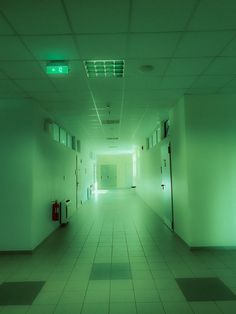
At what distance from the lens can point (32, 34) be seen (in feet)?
8.72

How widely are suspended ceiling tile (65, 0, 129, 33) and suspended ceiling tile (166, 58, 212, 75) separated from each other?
1.10 metres

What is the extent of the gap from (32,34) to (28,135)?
2530mm

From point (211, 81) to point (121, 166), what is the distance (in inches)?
730

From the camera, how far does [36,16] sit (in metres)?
2.37

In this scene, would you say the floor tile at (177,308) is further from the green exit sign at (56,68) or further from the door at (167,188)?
the door at (167,188)

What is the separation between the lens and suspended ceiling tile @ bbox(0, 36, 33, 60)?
9.05 ft

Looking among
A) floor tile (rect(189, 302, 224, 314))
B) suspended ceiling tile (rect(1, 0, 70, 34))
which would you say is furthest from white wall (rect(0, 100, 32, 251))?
floor tile (rect(189, 302, 224, 314))

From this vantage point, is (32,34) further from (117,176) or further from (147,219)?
(117,176)

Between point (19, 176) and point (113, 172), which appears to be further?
point (113, 172)

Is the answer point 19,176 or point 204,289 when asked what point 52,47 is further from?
point 204,289

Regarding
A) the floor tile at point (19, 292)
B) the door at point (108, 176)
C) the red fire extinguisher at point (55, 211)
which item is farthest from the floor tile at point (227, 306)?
the door at point (108, 176)

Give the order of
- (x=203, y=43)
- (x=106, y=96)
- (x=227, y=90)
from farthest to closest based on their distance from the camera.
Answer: (x=106, y=96) → (x=227, y=90) → (x=203, y=43)

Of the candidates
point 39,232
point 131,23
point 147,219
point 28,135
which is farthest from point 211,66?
point 147,219

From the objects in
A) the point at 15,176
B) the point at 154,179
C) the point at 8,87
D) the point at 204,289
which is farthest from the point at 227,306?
the point at 154,179
